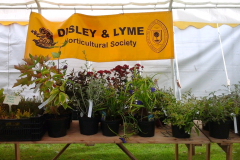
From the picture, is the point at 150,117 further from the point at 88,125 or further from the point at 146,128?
the point at 88,125

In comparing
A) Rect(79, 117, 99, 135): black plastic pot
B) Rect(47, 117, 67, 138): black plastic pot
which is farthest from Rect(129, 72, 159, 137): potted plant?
Rect(47, 117, 67, 138): black plastic pot

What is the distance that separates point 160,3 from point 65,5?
4.57 ft

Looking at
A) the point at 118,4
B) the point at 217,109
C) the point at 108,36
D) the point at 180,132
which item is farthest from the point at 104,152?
the point at 118,4

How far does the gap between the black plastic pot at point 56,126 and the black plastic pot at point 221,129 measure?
3.91ft

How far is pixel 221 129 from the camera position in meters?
1.59

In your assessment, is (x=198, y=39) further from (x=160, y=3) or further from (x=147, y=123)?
(x=147, y=123)

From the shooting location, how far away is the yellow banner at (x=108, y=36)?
3.00 meters

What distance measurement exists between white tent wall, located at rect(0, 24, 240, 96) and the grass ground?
36.7 inches

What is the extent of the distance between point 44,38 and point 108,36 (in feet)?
A: 3.09

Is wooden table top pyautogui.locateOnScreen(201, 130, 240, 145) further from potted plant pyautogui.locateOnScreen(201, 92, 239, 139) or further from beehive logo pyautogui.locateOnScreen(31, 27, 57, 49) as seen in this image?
beehive logo pyautogui.locateOnScreen(31, 27, 57, 49)

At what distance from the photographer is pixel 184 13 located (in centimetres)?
325

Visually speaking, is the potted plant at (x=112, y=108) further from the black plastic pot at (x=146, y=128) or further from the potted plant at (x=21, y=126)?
the potted plant at (x=21, y=126)

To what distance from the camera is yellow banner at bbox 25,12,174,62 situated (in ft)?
9.86

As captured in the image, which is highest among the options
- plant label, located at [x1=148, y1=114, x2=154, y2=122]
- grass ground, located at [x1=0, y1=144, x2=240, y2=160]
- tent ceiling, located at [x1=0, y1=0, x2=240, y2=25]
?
tent ceiling, located at [x1=0, y1=0, x2=240, y2=25]
